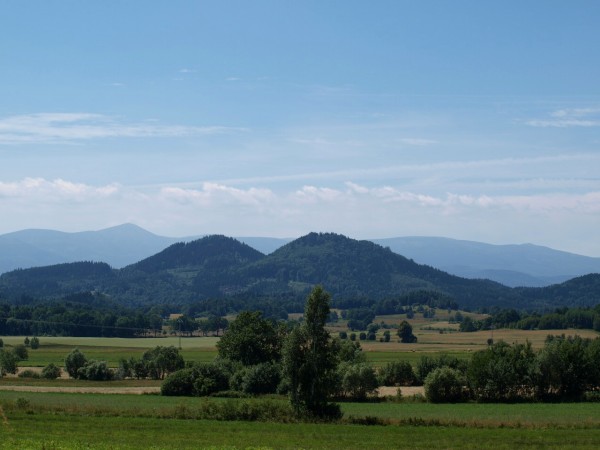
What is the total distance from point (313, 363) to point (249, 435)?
10.8 meters

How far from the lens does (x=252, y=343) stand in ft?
246

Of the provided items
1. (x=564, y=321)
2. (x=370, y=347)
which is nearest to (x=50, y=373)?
(x=370, y=347)

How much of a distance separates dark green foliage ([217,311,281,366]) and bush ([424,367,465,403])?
1930 cm

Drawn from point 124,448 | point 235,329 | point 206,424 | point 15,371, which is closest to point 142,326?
point 15,371

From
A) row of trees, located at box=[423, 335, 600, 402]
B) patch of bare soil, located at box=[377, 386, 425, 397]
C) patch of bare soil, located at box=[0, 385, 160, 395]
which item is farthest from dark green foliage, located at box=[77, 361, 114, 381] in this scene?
row of trees, located at box=[423, 335, 600, 402]

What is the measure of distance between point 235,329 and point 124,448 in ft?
156

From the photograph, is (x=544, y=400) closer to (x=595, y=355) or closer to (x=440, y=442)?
(x=595, y=355)

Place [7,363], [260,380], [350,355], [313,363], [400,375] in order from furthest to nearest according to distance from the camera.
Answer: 1. [7,363]
2. [350,355]
3. [400,375]
4. [260,380]
5. [313,363]

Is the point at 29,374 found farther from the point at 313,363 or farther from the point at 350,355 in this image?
the point at 313,363

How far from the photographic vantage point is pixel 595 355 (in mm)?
63125

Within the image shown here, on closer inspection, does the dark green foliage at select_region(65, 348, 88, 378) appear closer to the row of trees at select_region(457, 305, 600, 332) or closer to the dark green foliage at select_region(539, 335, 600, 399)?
the dark green foliage at select_region(539, 335, 600, 399)

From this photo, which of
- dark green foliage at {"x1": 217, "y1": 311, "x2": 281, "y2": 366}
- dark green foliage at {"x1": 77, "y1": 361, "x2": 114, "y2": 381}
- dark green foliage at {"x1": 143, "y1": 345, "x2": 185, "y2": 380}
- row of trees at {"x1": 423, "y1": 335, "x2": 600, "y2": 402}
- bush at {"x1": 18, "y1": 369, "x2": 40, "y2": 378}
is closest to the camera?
row of trees at {"x1": 423, "y1": 335, "x2": 600, "y2": 402}

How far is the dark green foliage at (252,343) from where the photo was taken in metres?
74.6

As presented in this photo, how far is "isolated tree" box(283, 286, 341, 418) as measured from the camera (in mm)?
46844
